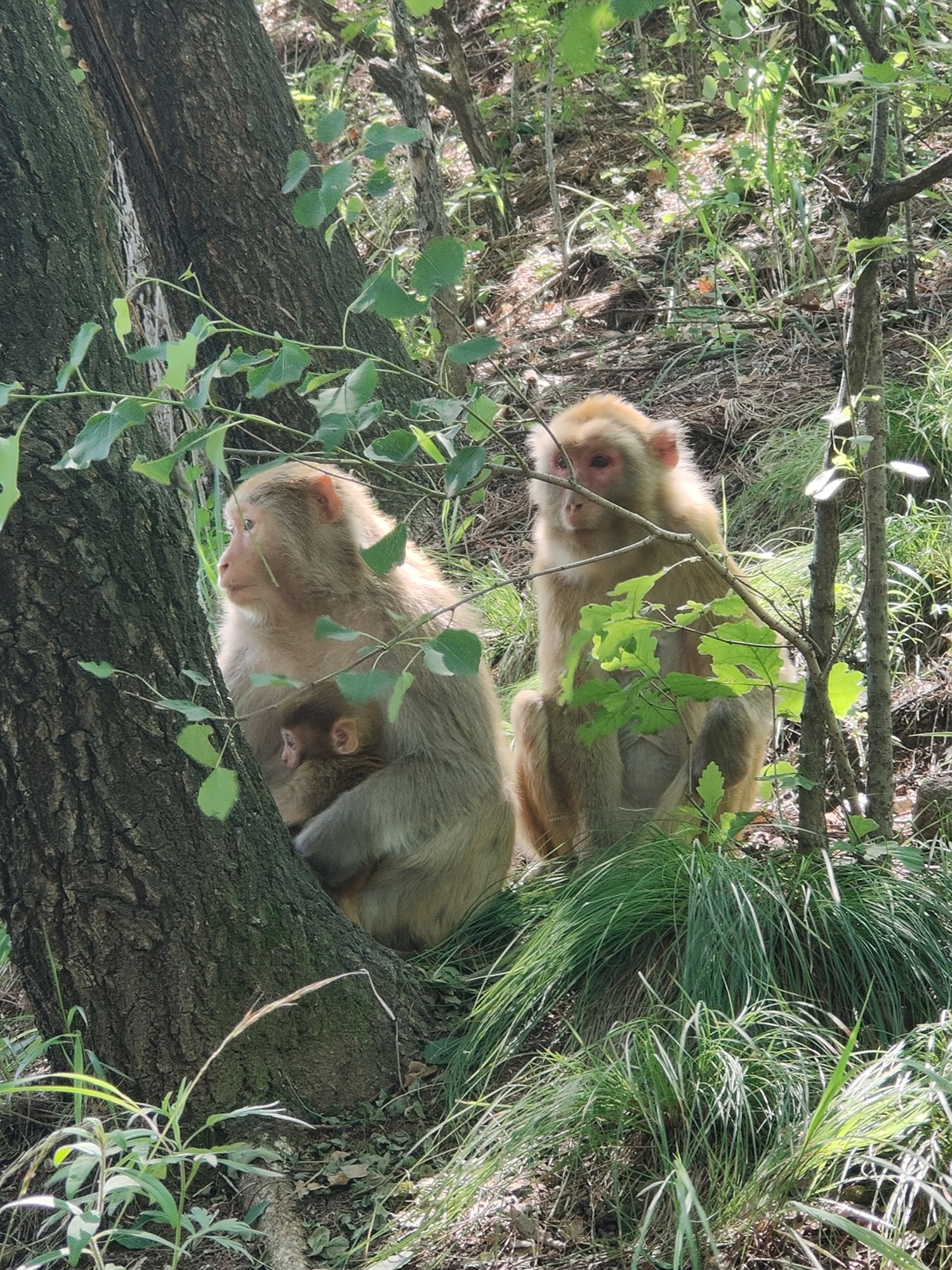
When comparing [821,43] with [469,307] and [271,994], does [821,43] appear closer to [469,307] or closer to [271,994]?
[469,307]

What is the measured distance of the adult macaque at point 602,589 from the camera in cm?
404

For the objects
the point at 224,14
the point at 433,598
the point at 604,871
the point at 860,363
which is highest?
the point at 224,14

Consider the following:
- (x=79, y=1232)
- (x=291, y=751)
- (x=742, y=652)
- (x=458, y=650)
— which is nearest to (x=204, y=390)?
(x=458, y=650)

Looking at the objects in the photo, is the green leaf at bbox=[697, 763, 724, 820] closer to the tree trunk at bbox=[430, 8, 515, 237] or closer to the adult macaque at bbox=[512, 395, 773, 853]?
the adult macaque at bbox=[512, 395, 773, 853]

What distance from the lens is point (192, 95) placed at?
206 inches

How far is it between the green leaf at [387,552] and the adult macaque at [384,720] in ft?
4.31

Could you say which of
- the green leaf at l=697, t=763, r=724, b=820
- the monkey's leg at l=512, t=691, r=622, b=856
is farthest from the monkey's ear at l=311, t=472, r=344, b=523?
the green leaf at l=697, t=763, r=724, b=820

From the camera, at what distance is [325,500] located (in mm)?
3723

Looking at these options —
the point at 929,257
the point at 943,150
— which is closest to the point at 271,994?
the point at 929,257

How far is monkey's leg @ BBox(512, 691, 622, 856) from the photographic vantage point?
4082mm

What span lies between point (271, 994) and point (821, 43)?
711cm

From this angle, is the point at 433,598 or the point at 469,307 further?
the point at 469,307

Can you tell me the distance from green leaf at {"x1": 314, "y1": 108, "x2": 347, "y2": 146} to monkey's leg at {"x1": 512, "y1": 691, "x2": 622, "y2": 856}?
219cm

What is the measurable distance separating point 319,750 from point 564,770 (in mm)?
858
